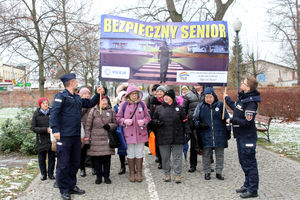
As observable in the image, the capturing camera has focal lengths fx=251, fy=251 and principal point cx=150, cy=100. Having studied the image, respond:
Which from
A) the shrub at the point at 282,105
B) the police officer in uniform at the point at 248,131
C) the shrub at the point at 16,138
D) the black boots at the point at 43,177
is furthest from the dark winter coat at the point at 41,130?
the shrub at the point at 282,105

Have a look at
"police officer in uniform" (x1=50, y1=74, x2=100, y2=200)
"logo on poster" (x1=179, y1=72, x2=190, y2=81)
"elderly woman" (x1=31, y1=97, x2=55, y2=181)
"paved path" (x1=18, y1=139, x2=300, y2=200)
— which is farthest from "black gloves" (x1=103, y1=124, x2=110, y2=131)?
"logo on poster" (x1=179, y1=72, x2=190, y2=81)

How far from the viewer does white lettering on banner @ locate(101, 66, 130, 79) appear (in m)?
5.12

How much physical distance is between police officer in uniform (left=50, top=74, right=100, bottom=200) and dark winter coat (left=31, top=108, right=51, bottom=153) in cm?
112

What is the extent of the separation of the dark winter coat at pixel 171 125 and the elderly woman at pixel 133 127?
0.99ft

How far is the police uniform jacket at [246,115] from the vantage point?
13.6 feet

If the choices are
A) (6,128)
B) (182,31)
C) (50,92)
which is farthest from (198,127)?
(50,92)

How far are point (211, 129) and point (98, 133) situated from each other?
2.29 metres

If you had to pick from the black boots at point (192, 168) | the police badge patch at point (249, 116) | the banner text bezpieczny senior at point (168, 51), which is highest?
the banner text bezpieczny senior at point (168, 51)

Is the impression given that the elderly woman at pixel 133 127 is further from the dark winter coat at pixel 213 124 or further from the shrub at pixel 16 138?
the shrub at pixel 16 138

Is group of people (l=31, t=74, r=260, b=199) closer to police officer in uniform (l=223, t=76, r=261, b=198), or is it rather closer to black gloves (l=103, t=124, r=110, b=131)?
black gloves (l=103, t=124, r=110, b=131)

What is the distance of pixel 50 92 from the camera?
27.6m

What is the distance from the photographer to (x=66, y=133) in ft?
14.1

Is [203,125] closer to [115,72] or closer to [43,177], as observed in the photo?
[115,72]

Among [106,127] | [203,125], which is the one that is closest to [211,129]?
[203,125]
